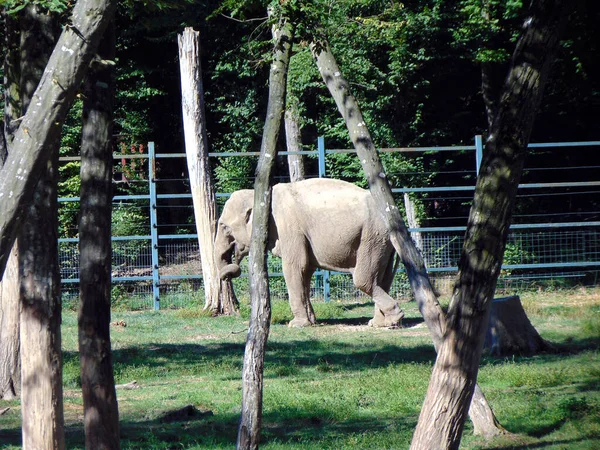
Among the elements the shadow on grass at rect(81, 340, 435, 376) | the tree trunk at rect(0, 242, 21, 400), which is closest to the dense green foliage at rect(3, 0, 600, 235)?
the shadow on grass at rect(81, 340, 435, 376)

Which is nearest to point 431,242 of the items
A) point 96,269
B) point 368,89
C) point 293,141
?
point 368,89

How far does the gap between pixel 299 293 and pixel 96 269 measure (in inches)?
340

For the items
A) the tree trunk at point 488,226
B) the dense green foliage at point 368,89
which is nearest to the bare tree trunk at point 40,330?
the tree trunk at point 488,226

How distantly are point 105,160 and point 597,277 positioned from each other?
590 inches

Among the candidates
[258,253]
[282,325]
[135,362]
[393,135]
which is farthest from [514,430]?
[393,135]

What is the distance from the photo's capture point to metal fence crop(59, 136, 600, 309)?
1730 cm

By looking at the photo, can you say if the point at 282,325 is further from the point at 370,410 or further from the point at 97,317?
the point at 97,317

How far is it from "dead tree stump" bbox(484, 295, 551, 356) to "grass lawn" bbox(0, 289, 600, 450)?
346mm

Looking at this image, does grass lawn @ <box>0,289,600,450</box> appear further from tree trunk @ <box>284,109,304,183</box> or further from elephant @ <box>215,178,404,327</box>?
tree trunk @ <box>284,109,304,183</box>

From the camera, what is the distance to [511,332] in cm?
1131

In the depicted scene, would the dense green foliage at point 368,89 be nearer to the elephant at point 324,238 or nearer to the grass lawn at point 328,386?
the elephant at point 324,238

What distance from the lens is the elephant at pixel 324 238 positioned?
14383 mm

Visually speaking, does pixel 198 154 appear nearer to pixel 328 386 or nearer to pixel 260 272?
pixel 328 386

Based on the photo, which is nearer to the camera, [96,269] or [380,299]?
[96,269]
